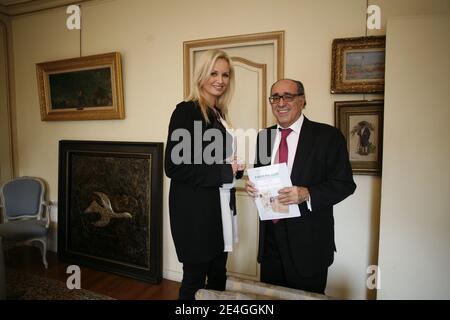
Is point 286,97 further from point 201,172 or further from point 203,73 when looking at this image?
point 201,172

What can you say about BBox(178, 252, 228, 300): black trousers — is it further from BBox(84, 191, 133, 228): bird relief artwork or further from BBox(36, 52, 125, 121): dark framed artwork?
BBox(36, 52, 125, 121): dark framed artwork

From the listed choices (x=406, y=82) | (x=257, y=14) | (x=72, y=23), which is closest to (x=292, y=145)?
(x=406, y=82)

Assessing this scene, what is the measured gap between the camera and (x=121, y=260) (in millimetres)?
2775

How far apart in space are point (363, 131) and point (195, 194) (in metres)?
1.41

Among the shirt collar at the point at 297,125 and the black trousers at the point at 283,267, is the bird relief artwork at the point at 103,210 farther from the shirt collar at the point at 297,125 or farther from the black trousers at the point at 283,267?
the shirt collar at the point at 297,125

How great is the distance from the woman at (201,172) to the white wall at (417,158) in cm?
115

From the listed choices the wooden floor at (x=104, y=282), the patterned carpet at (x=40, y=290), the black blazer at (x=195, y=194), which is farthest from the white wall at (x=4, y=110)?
the black blazer at (x=195, y=194)

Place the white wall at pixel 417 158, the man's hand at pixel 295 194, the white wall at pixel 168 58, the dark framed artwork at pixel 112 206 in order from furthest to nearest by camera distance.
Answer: the dark framed artwork at pixel 112 206 → the white wall at pixel 168 58 → the white wall at pixel 417 158 → the man's hand at pixel 295 194

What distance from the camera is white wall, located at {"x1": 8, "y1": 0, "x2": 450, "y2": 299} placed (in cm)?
206

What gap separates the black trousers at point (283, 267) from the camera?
1.37 metres

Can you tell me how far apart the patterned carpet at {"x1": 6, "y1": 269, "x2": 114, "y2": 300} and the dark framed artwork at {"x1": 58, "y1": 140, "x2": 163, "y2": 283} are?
1.25 feet

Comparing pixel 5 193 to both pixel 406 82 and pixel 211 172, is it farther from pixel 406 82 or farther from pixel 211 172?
pixel 406 82

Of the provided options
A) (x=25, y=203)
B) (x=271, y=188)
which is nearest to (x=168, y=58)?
(x=271, y=188)
